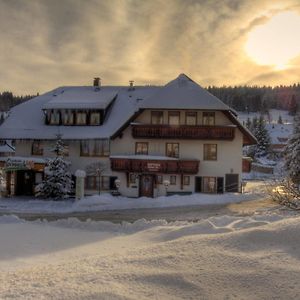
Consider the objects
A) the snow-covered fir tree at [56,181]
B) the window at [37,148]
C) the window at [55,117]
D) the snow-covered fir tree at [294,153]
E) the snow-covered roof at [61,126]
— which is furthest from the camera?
the snow-covered fir tree at [294,153]

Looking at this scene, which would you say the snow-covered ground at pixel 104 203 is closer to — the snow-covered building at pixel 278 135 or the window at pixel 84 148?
the window at pixel 84 148

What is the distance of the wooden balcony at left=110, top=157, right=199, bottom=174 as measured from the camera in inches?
1537

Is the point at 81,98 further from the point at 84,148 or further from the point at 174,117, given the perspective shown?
the point at 174,117

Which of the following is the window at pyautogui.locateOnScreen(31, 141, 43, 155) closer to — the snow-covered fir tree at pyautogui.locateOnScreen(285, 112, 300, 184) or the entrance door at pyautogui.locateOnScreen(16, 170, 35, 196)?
the entrance door at pyautogui.locateOnScreen(16, 170, 35, 196)

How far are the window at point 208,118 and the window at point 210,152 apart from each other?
2.06 meters

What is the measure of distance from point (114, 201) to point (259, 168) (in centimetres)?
5827

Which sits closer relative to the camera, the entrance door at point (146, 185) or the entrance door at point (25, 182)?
the entrance door at point (146, 185)

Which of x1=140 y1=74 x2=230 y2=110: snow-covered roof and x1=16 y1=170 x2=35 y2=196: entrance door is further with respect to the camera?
x1=16 y1=170 x2=35 y2=196: entrance door

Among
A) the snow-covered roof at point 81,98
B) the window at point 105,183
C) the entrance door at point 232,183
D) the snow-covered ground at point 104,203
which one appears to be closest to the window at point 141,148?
the window at point 105,183

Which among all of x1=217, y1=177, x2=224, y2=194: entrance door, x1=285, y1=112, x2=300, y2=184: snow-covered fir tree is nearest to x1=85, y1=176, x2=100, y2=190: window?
x1=217, y1=177, x2=224, y2=194: entrance door

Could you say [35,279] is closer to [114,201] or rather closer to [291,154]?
[114,201]

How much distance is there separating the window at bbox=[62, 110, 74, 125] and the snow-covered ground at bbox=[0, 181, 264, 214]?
871cm

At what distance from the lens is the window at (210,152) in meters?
40.2

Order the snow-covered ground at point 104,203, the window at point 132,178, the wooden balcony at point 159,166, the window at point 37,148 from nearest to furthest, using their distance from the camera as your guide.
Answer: the snow-covered ground at point 104,203, the wooden balcony at point 159,166, the window at point 132,178, the window at point 37,148
